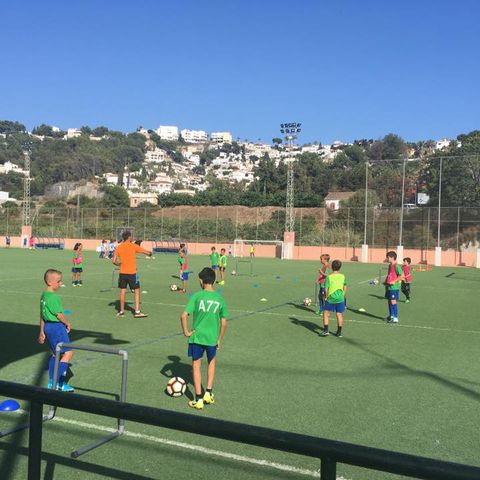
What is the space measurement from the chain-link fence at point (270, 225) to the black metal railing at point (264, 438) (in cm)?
4123

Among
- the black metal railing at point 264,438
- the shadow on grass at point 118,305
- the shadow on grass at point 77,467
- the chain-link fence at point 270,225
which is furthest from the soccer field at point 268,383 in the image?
the chain-link fence at point 270,225

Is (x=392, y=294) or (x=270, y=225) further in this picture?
(x=270, y=225)

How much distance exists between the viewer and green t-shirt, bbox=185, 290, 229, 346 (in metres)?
6.50

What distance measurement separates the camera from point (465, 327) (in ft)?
43.4

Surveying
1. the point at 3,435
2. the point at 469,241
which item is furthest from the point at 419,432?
the point at 469,241

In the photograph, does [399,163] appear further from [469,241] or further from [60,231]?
[60,231]

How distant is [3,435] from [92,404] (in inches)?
149

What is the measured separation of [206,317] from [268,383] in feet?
5.69

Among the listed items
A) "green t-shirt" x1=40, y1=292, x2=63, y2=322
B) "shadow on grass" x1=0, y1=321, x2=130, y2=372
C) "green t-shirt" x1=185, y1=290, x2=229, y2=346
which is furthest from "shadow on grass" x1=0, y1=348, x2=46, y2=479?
"shadow on grass" x1=0, y1=321, x2=130, y2=372

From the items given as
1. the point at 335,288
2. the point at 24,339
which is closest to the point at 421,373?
the point at 335,288

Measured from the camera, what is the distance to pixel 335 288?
11469 mm

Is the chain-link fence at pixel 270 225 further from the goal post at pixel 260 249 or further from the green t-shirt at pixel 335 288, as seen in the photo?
the green t-shirt at pixel 335 288

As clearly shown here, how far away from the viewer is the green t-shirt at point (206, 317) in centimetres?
650

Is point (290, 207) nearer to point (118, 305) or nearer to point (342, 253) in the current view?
point (342, 253)
